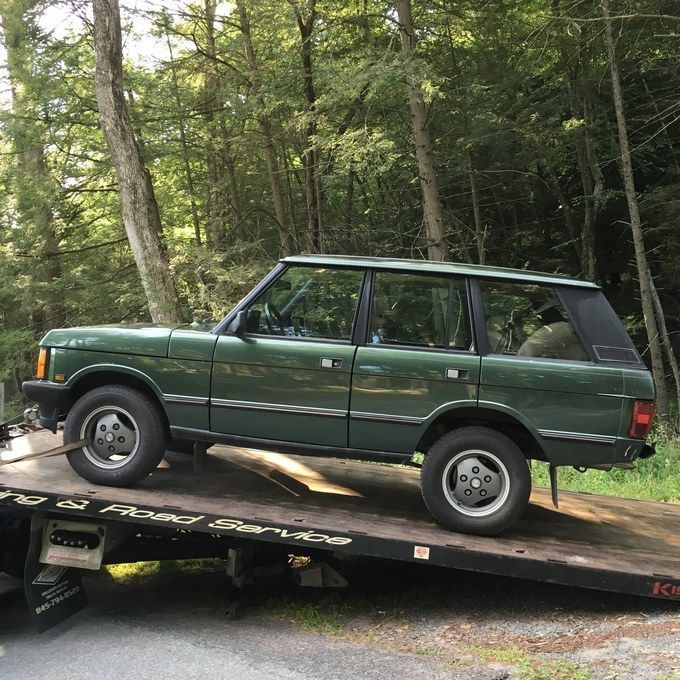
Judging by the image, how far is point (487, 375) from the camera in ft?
13.7

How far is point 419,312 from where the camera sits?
444 centimetres

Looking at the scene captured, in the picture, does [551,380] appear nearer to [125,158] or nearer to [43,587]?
[43,587]

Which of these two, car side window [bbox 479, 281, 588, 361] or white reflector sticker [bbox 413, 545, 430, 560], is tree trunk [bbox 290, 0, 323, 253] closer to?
car side window [bbox 479, 281, 588, 361]

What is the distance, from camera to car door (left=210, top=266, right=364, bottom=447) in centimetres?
434

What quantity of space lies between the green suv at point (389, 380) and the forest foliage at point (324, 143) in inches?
215

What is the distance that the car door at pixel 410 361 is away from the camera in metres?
4.22

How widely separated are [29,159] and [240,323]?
13.6m

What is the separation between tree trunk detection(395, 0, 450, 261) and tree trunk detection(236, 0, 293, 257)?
3051mm

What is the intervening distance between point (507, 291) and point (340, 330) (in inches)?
47.9

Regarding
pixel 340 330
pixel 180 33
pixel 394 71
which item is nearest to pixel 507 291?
pixel 340 330

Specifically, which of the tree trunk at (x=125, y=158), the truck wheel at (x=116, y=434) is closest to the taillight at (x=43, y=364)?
the truck wheel at (x=116, y=434)

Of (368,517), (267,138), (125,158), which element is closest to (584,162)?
(267,138)

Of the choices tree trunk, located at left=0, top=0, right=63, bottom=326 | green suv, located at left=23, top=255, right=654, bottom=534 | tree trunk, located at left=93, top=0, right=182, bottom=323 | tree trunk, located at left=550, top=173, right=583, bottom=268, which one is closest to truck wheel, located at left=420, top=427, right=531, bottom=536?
green suv, located at left=23, top=255, right=654, bottom=534

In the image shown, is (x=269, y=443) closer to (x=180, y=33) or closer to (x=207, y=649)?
(x=207, y=649)
